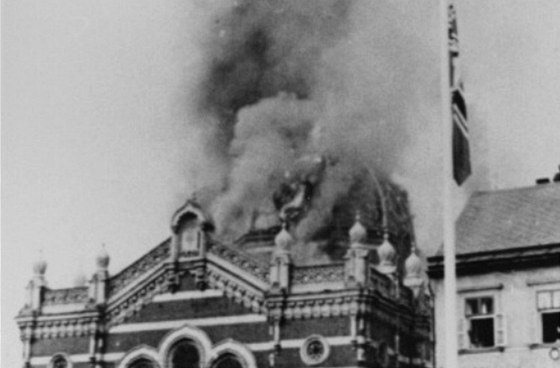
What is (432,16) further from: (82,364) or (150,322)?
(82,364)

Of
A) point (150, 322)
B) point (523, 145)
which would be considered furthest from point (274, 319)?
point (523, 145)

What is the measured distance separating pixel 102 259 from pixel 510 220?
24.7ft

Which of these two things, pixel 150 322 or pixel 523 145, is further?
pixel 150 322

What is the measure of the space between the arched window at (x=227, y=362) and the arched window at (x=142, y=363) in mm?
1205

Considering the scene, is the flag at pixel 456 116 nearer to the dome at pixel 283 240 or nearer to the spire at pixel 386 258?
the dome at pixel 283 240

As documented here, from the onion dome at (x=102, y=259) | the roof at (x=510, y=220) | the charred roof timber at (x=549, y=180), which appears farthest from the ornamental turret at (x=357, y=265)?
the onion dome at (x=102, y=259)

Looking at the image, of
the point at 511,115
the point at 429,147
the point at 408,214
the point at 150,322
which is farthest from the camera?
the point at 408,214

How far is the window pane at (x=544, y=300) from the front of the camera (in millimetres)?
17766

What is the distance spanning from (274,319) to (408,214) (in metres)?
3.90

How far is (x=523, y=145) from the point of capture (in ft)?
59.9

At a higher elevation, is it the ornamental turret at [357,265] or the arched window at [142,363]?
the ornamental turret at [357,265]

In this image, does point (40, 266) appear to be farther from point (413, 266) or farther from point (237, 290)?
point (413, 266)

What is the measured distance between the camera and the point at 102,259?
2145cm

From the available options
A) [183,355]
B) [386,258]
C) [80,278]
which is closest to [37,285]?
[80,278]
